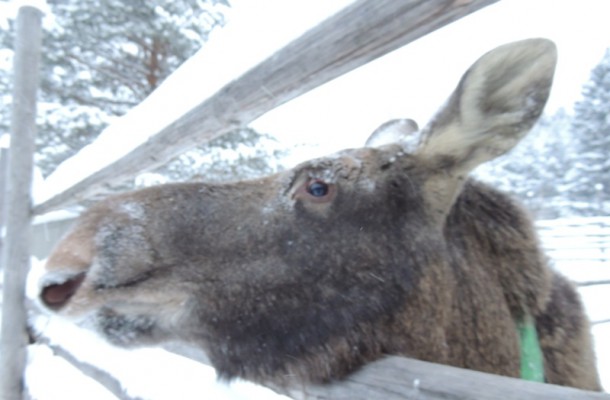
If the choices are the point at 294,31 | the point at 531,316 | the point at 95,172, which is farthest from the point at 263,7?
the point at 95,172

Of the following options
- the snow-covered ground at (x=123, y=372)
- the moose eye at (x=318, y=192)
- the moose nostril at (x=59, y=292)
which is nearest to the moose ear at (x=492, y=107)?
the moose eye at (x=318, y=192)

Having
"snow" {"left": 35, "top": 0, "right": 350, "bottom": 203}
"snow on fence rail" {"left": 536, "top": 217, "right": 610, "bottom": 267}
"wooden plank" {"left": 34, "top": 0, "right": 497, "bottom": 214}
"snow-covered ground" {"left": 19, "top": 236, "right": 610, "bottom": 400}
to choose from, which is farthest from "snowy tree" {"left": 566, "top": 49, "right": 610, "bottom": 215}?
"wooden plank" {"left": 34, "top": 0, "right": 497, "bottom": 214}

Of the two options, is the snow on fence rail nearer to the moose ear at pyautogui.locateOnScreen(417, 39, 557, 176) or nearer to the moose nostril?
the moose ear at pyautogui.locateOnScreen(417, 39, 557, 176)

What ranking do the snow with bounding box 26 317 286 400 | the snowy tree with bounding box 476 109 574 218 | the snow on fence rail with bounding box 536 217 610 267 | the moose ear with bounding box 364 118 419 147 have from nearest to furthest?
the snow with bounding box 26 317 286 400 < the moose ear with bounding box 364 118 419 147 < the snow on fence rail with bounding box 536 217 610 267 < the snowy tree with bounding box 476 109 574 218

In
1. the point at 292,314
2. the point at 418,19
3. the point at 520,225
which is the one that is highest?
the point at 418,19

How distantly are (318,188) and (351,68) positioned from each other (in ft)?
1.64

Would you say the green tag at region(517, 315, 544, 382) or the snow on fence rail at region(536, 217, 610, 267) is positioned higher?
the snow on fence rail at region(536, 217, 610, 267)

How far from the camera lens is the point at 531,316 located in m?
1.83

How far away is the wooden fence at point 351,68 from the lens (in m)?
1.07

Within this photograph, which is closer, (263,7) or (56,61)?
(263,7)

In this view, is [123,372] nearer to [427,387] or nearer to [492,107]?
[427,387]

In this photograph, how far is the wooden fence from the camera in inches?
42.1

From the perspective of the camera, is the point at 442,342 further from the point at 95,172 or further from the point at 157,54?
the point at 157,54

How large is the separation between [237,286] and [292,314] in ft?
0.63
